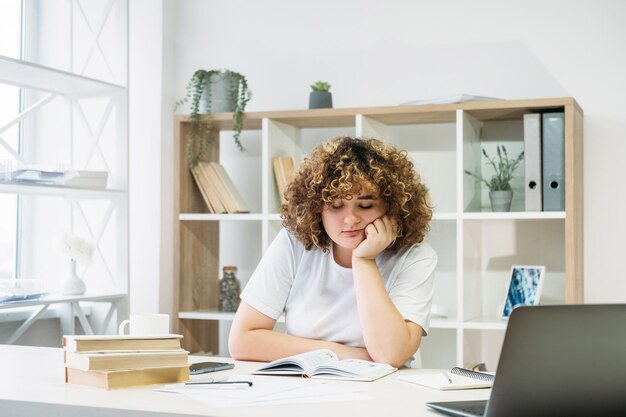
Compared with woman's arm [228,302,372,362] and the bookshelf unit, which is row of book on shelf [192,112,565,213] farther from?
woman's arm [228,302,372,362]

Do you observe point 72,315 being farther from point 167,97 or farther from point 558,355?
point 558,355

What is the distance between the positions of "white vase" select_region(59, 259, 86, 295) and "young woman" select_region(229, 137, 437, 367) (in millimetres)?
1241

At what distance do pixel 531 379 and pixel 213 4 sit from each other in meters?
3.04

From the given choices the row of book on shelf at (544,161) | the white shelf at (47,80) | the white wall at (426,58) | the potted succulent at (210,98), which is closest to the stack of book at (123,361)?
the row of book on shelf at (544,161)

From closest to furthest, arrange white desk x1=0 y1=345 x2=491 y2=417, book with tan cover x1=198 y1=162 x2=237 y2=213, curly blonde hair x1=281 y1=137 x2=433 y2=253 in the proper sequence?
white desk x1=0 y1=345 x2=491 y2=417, curly blonde hair x1=281 y1=137 x2=433 y2=253, book with tan cover x1=198 y1=162 x2=237 y2=213

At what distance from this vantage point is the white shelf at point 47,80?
9.74ft

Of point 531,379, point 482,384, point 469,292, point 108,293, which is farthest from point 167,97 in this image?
point 531,379

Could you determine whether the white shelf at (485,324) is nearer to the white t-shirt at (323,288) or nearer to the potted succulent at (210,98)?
the white t-shirt at (323,288)

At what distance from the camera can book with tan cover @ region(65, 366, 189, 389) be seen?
1.56 meters

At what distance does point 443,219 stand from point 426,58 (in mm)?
736

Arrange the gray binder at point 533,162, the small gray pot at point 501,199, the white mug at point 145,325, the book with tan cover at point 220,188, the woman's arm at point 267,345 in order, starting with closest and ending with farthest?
1. the white mug at point 145,325
2. the woman's arm at point 267,345
3. the gray binder at point 533,162
4. the small gray pot at point 501,199
5. the book with tan cover at point 220,188

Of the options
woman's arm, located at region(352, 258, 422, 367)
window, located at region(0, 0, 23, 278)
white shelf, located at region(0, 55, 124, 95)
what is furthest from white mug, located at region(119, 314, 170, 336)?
window, located at region(0, 0, 23, 278)

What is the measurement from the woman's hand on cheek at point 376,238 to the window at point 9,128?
2049 mm

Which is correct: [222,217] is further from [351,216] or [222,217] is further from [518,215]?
[351,216]
